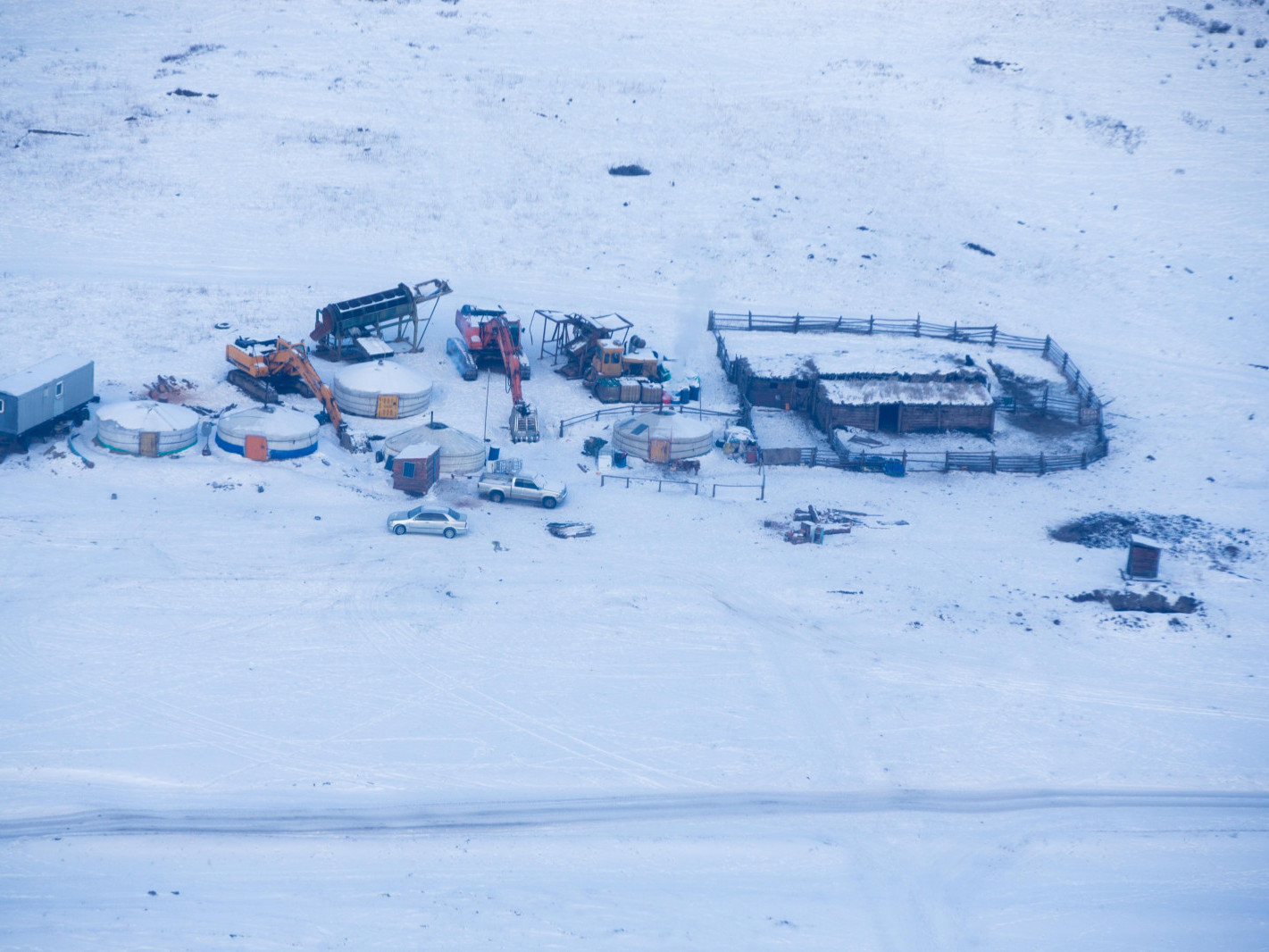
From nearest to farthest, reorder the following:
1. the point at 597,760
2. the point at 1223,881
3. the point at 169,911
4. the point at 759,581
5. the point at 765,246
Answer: the point at 169,911 < the point at 1223,881 < the point at 597,760 < the point at 759,581 < the point at 765,246

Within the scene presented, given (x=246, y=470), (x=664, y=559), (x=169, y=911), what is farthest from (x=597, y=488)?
(x=169, y=911)

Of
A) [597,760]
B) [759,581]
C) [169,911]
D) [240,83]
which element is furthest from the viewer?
[240,83]

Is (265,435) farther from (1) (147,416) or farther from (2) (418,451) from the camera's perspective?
Result: (2) (418,451)

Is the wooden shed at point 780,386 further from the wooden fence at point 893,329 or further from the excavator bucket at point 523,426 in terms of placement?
the excavator bucket at point 523,426

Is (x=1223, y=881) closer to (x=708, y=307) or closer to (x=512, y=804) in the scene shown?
(x=512, y=804)

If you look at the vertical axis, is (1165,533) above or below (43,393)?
below

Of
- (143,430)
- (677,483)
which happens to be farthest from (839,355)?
(143,430)
